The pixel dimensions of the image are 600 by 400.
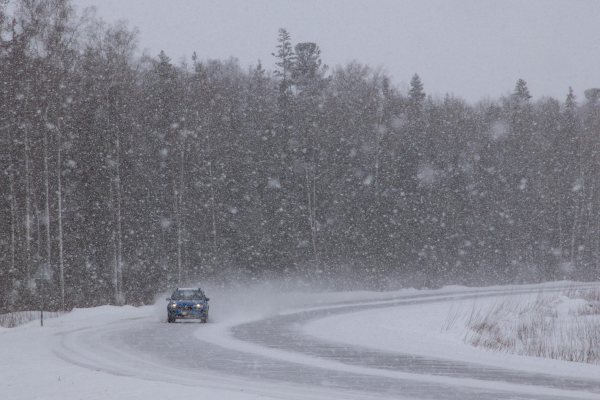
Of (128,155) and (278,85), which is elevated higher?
(278,85)

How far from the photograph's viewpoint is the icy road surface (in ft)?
34.8

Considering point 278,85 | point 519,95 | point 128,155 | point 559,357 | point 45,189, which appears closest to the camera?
point 559,357

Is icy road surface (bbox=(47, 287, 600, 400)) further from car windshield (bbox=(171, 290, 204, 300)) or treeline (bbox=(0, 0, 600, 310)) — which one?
treeline (bbox=(0, 0, 600, 310))

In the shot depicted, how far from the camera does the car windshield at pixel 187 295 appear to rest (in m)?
28.4

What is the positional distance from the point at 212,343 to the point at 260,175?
3650 centimetres

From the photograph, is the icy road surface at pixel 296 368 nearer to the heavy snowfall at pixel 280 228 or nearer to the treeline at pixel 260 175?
the heavy snowfall at pixel 280 228

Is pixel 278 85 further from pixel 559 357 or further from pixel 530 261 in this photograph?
pixel 559 357

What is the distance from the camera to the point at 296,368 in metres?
13.4

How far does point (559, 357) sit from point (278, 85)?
48.0 metres

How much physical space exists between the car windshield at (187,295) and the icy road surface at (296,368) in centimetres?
572

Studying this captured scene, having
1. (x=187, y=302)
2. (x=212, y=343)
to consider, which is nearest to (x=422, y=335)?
(x=212, y=343)

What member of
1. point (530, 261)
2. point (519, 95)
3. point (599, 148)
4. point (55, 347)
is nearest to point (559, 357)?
point (55, 347)

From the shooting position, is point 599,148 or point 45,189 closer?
point 45,189

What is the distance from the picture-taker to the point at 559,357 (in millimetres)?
16141
